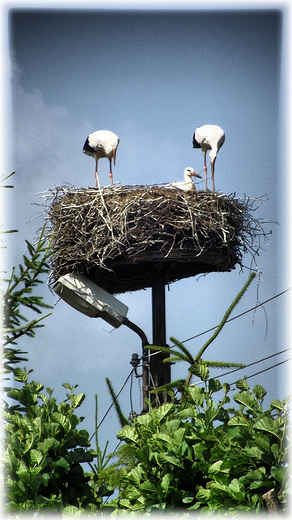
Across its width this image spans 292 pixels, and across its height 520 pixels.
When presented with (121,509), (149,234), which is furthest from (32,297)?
(149,234)

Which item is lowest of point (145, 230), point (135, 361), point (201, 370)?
point (135, 361)

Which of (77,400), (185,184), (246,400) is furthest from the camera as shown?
(185,184)

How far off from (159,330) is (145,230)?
106 cm

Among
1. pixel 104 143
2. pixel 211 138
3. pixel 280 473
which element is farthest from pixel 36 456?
pixel 211 138

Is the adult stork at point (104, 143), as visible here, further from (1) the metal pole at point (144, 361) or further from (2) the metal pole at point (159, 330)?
(1) the metal pole at point (144, 361)

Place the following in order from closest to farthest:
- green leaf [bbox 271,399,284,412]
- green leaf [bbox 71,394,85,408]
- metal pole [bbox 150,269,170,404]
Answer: green leaf [bbox 271,399,284,412] < green leaf [bbox 71,394,85,408] < metal pole [bbox 150,269,170,404]

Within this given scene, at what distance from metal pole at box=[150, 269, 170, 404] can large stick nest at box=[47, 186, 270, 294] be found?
→ 0.51 feet

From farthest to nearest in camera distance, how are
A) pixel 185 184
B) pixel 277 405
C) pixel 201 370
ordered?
pixel 185 184 → pixel 201 370 → pixel 277 405

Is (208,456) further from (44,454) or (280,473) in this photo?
(44,454)

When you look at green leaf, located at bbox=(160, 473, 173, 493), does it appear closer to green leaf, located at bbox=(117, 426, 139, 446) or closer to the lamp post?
green leaf, located at bbox=(117, 426, 139, 446)

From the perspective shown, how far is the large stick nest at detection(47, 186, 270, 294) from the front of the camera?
6.23 meters

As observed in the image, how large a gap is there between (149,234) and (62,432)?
3.53 meters

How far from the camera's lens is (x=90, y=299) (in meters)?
6.43

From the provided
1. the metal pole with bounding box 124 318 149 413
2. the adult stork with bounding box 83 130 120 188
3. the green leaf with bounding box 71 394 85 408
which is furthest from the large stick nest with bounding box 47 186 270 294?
the green leaf with bounding box 71 394 85 408
